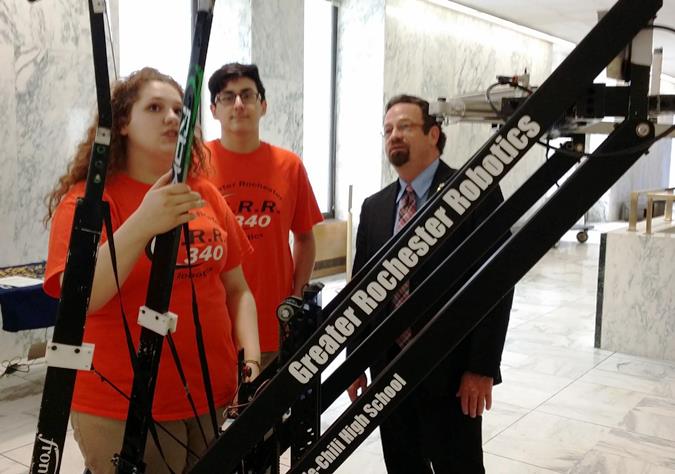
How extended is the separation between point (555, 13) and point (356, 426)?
10.6m

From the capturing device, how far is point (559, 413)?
424 cm

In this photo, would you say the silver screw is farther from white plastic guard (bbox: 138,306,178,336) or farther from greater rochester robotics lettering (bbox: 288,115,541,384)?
white plastic guard (bbox: 138,306,178,336)

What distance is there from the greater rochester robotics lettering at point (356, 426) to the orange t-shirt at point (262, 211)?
52.5 inches

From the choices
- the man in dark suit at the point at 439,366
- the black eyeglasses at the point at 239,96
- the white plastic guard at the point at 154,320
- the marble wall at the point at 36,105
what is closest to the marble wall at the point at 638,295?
the man in dark suit at the point at 439,366

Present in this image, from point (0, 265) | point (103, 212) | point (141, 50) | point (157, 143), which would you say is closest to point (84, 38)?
point (141, 50)

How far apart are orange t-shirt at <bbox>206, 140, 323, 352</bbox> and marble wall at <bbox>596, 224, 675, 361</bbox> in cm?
370

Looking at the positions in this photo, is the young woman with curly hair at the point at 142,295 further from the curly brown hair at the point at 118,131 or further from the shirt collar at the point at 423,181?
the shirt collar at the point at 423,181

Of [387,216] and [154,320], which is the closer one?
[154,320]

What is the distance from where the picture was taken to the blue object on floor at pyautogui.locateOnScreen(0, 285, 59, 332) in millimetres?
4094

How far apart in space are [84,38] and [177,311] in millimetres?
4446

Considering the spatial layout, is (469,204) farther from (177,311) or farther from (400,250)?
(177,311)

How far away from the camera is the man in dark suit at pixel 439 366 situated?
218 cm

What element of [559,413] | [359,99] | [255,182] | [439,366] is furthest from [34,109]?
[359,99]

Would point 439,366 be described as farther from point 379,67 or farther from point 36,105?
point 379,67
